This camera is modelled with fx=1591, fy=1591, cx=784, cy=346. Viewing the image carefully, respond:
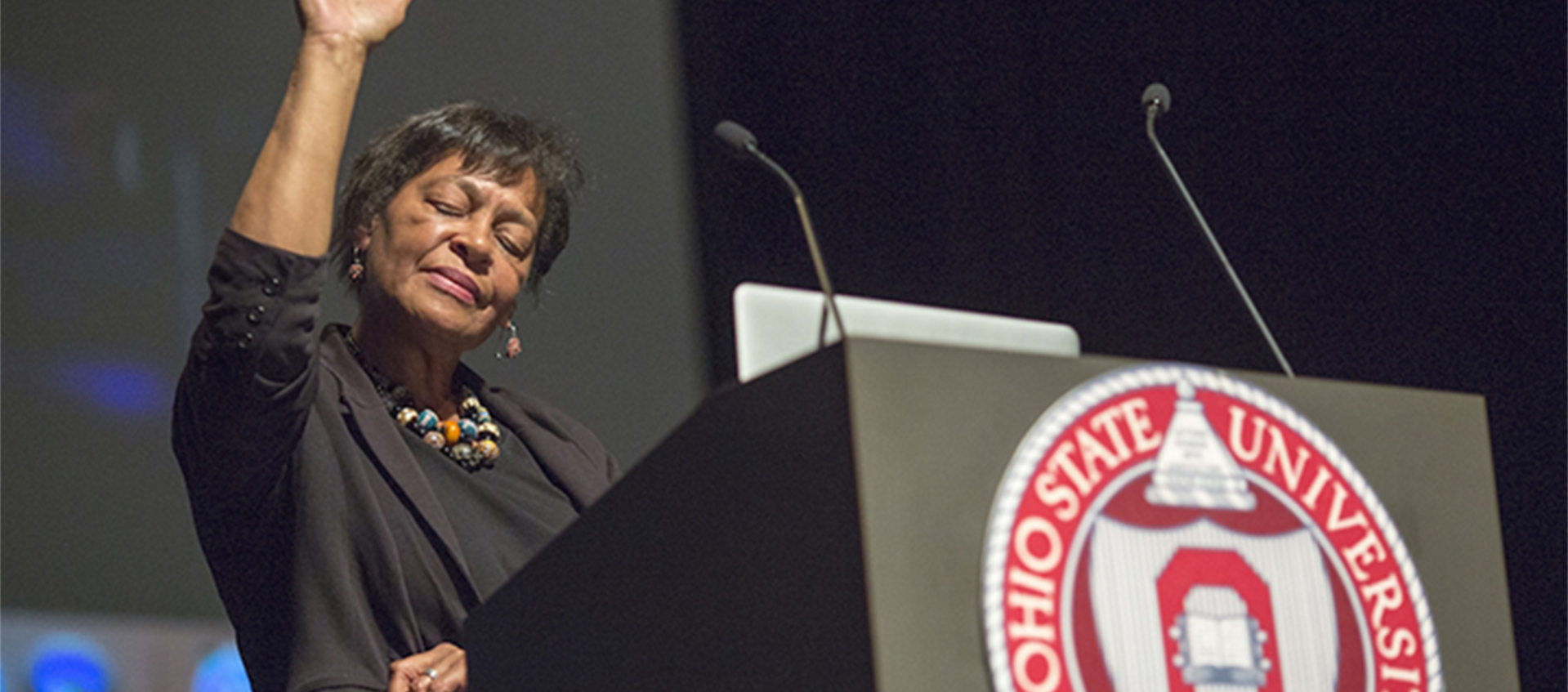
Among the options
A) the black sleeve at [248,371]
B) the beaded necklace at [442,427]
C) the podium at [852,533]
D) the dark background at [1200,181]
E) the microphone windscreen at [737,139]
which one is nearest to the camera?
the podium at [852,533]

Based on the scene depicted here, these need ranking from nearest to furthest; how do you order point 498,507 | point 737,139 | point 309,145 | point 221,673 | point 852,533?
point 852,533 → point 309,145 → point 737,139 → point 498,507 → point 221,673

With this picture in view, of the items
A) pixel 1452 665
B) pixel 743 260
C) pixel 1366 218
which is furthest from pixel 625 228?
pixel 1452 665

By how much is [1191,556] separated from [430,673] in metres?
0.70

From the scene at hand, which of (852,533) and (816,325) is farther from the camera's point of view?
(816,325)

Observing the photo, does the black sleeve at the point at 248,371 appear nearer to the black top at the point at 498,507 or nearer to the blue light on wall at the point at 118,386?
the black top at the point at 498,507

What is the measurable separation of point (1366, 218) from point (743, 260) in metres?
1.30

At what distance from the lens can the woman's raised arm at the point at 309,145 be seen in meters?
1.20

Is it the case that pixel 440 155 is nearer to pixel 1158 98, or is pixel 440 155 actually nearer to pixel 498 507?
pixel 498 507

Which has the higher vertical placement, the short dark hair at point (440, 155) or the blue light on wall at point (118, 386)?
the short dark hair at point (440, 155)

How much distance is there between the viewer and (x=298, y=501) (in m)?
1.38

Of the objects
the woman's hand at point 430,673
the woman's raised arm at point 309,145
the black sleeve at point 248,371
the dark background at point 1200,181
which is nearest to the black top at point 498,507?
the woman's hand at point 430,673

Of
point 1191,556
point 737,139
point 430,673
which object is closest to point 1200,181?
point 737,139

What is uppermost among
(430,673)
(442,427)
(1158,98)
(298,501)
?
(1158,98)

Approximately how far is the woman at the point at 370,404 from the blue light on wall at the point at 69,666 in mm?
768
